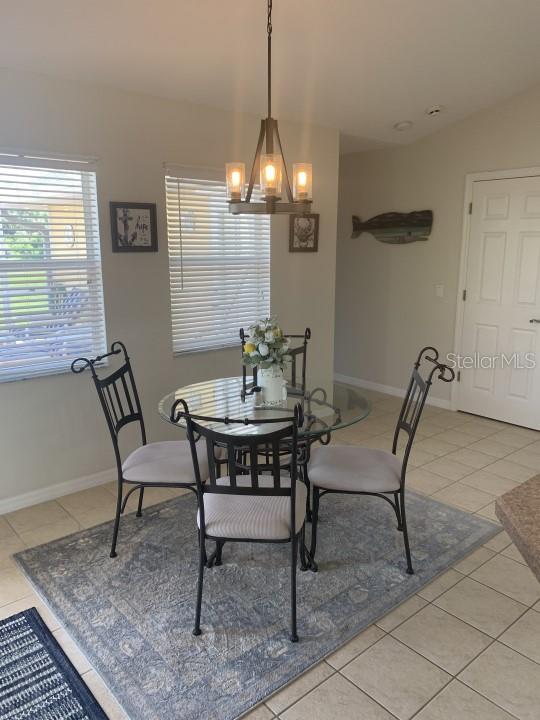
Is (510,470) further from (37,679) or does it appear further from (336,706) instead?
(37,679)

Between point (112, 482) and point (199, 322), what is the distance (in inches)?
49.5

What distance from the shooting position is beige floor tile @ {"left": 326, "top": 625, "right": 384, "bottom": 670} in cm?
200

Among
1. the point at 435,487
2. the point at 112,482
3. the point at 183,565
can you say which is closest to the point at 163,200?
the point at 112,482

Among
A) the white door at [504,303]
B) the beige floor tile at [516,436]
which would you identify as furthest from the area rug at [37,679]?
the white door at [504,303]

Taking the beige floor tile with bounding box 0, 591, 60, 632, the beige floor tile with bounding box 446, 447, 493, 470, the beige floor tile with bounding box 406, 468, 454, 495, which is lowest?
the beige floor tile with bounding box 0, 591, 60, 632

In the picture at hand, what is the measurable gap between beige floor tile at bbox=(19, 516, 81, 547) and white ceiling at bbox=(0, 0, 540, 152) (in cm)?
248

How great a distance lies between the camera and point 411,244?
5.23 metres

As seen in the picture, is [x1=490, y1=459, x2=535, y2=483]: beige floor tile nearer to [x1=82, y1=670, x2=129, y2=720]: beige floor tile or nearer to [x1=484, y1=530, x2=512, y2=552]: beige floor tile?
[x1=484, y1=530, x2=512, y2=552]: beige floor tile

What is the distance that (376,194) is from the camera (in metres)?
5.46

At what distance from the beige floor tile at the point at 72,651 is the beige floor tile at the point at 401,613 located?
116 centimetres

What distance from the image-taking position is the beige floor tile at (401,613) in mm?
2195

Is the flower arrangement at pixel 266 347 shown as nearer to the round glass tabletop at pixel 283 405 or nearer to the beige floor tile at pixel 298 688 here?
the round glass tabletop at pixel 283 405

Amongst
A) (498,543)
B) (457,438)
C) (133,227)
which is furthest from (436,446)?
(133,227)

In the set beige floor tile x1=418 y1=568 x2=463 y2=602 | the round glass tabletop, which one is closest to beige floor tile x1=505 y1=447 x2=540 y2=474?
beige floor tile x1=418 y1=568 x2=463 y2=602
